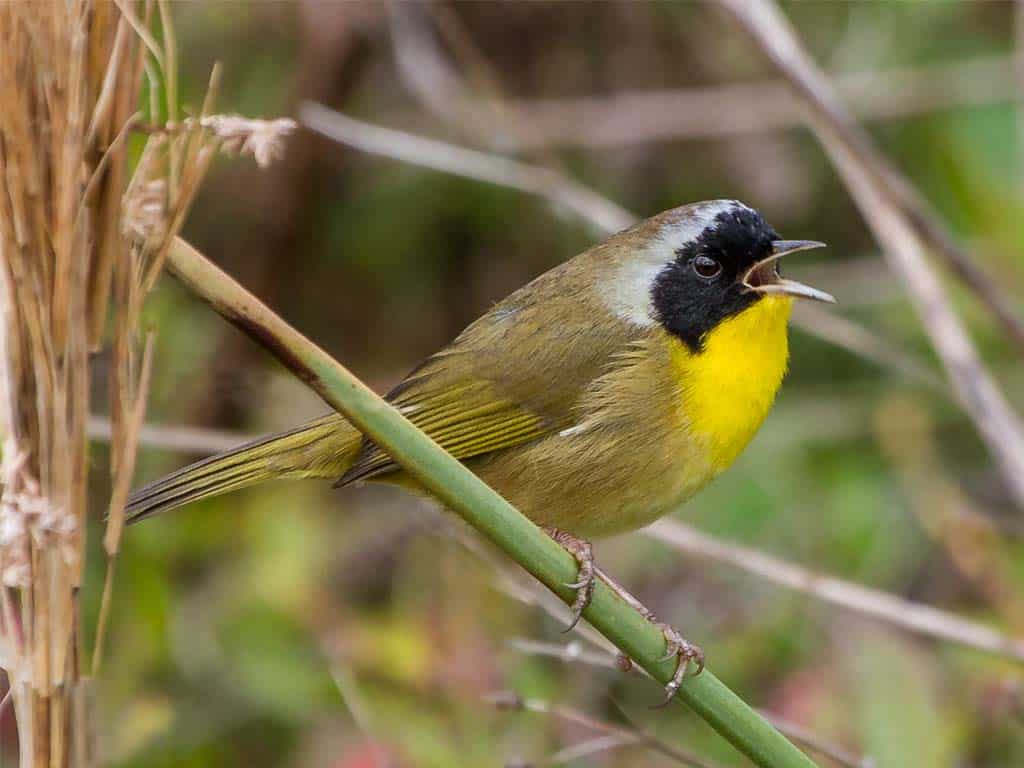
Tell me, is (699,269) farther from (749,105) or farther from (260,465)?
(749,105)

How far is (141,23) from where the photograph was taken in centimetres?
138

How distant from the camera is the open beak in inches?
92.5

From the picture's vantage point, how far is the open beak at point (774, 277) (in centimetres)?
235

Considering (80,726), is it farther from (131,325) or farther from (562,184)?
(562,184)

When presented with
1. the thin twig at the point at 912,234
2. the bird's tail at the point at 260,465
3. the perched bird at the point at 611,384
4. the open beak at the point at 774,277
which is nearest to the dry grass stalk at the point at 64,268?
the bird's tail at the point at 260,465

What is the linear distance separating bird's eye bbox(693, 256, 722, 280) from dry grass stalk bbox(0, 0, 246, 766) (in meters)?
1.29

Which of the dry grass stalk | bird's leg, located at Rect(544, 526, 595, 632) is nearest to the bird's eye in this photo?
bird's leg, located at Rect(544, 526, 595, 632)

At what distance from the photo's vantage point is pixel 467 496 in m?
1.38

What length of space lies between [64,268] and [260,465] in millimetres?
1075

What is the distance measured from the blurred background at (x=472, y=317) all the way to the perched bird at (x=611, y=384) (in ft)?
1.00

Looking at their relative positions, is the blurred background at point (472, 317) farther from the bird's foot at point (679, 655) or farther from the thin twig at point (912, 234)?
the bird's foot at point (679, 655)

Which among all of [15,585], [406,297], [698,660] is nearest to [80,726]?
[15,585]

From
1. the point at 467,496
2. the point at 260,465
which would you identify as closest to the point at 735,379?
the point at 260,465

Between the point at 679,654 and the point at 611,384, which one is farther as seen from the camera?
the point at 611,384
